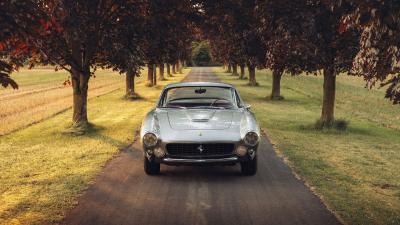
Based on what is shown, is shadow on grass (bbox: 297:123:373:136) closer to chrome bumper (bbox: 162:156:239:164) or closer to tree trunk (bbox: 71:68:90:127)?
tree trunk (bbox: 71:68:90:127)

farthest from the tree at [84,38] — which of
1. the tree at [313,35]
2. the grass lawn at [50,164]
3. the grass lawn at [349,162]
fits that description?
the grass lawn at [349,162]

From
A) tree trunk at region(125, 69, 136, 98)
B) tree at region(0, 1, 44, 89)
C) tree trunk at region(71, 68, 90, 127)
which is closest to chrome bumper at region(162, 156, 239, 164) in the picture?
tree at region(0, 1, 44, 89)

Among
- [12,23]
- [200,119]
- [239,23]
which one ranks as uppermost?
[239,23]

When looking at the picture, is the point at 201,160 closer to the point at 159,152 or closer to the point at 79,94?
the point at 159,152

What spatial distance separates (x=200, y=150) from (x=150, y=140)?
0.87 metres

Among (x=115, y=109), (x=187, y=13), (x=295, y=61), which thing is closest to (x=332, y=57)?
(x=295, y=61)

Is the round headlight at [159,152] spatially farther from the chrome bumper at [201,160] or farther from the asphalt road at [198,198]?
→ the asphalt road at [198,198]

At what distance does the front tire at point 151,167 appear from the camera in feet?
27.7

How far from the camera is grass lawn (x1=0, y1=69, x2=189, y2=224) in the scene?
22.1 feet

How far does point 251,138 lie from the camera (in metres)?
8.12

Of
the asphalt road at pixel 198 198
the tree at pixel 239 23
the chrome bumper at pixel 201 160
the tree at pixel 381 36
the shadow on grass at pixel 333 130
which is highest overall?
the tree at pixel 239 23

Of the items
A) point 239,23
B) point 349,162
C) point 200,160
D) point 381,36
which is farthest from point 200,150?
point 239,23

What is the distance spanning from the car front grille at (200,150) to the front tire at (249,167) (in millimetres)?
525

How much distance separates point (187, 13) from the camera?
1766 centimetres
